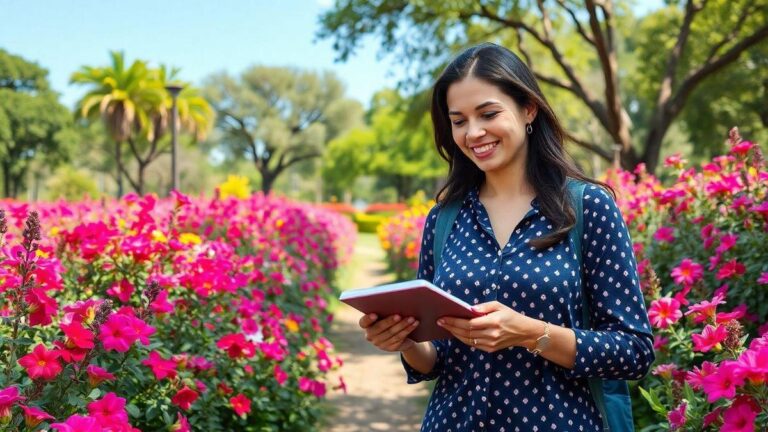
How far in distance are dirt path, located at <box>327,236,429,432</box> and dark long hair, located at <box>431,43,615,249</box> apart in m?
3.66

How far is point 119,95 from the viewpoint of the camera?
28.5m

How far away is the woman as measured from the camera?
61.0 inches

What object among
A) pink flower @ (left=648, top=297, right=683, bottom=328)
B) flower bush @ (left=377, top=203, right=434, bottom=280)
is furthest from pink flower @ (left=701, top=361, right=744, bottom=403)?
flower bush @ (left=377, top=203, right=434, bottom=280)

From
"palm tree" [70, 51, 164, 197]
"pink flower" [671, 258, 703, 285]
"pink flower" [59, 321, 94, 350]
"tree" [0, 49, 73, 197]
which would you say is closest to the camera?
"pink flower" [59, 321, 94, 350]

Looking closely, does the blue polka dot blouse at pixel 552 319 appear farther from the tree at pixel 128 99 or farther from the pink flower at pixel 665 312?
the tree at pixel 128 99

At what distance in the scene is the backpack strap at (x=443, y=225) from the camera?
184cm

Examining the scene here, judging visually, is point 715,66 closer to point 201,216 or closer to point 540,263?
point 201,216

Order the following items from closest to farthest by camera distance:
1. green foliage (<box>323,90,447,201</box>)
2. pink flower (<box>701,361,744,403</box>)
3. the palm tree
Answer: pink flower (<box>701,361,744,403</box>) < the palm tree < green foliage (<box>323,90,447,201</box>)

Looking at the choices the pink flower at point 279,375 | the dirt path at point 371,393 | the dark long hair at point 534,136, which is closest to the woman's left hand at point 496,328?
the dark long hair at point 534,136

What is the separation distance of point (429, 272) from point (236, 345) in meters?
1.78

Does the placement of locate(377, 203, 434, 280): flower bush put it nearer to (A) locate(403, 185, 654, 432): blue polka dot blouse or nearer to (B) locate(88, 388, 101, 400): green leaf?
(B) locate(88, 388, 101, 400): green leaf

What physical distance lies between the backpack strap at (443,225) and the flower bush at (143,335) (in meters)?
0.87

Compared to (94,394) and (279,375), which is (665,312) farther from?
(279,375)

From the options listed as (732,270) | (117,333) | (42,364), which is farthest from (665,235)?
(42,364)
